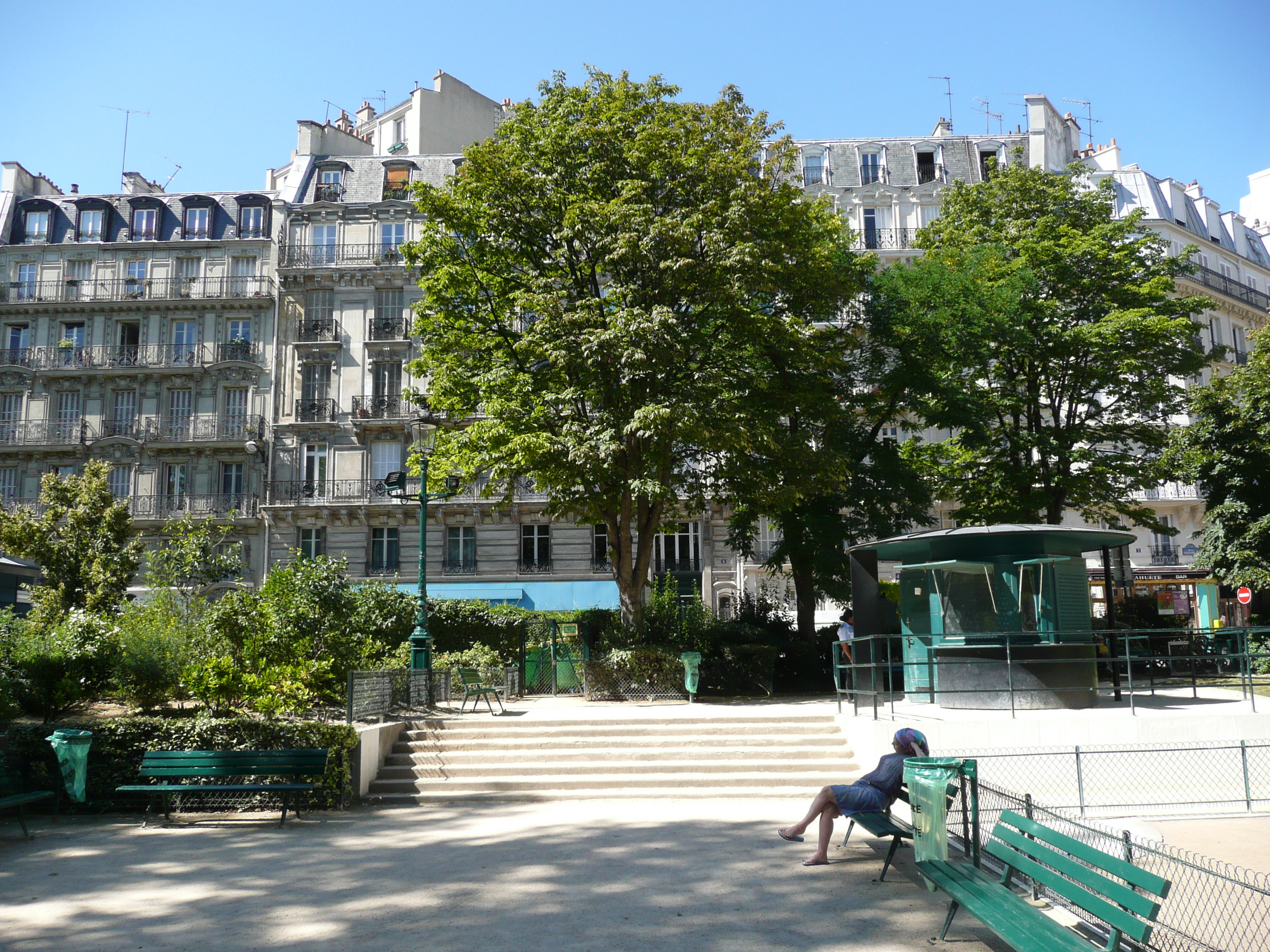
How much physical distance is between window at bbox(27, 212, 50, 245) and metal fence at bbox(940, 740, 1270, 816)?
41905 millimetres

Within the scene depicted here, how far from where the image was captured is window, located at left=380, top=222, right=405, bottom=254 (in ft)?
121

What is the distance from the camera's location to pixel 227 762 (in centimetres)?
1046

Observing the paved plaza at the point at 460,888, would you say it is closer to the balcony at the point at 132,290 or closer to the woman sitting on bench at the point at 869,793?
the woman sitting on bench at the point at 869,793

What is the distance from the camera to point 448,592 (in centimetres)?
3409

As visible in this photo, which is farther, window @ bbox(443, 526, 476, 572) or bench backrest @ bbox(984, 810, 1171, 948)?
window @ bbox(443, 526, 476, 572)

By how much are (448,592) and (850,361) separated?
1686cm

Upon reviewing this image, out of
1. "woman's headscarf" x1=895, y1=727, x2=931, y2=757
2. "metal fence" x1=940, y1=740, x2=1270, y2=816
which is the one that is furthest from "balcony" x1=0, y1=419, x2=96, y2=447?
"woman's headscarf" x1=895, y1=727, x2=931, y2=757

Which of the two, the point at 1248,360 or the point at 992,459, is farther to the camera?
the point at 1248,360

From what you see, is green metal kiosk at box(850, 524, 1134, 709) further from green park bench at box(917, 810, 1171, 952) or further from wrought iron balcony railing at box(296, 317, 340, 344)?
wrought iron balcony railing at box(296, 317, 340, 344)

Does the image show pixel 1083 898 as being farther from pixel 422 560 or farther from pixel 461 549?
pixel 461 549

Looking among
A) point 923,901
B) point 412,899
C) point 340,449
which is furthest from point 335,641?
point 340,449

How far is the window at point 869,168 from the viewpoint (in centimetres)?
4069

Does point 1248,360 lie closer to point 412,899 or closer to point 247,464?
point 412,899

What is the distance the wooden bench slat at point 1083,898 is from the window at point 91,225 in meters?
43.0
